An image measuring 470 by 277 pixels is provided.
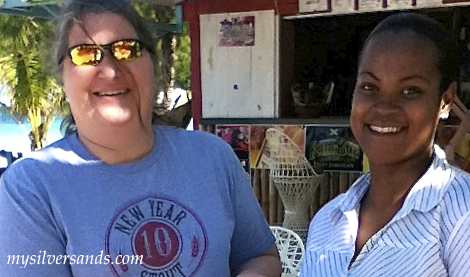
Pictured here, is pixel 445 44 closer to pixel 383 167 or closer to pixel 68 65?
pixel 383 167

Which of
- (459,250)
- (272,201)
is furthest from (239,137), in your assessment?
(459,250)

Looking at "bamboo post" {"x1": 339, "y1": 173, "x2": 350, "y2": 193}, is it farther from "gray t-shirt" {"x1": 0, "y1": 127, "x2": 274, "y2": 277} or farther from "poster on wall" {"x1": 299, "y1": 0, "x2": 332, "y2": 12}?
"gray t-shirt" {"x1": 0, "y1": 127, "x2": 274, "y2": 277}

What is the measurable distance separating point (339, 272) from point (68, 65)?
0.92 metres

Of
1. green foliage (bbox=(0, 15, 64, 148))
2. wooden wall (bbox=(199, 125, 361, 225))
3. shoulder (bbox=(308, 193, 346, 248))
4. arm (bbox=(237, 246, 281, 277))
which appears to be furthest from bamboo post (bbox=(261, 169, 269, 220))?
green foliage (bbox=(0, 15, 64, 148))

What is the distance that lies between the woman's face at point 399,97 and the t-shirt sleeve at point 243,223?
487 mm

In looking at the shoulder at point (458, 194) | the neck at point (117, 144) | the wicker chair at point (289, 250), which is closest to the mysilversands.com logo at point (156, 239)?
the neck at point (117, 144)

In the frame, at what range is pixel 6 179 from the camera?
151 centimetres

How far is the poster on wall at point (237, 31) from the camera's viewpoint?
18.4 feet

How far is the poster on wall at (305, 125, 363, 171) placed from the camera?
17.1 feet

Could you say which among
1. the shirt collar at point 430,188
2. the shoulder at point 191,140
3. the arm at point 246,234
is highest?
the shoulder at point 191,140

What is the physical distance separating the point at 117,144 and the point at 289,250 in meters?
1.95

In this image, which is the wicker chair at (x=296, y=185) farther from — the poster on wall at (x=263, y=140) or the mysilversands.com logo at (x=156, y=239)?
the mysilversands.com logo at (x=156, y=239)

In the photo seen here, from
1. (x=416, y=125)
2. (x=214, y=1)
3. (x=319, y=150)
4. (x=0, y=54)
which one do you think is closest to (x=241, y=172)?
(x=416, y=125)

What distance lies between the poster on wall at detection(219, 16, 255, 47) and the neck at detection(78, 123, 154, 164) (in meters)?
4.08
